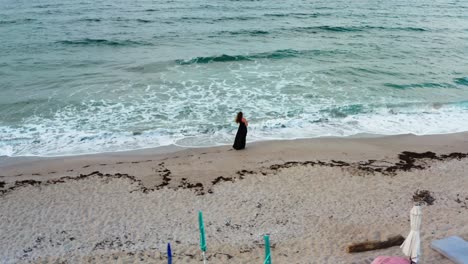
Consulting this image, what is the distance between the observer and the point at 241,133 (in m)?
14.3

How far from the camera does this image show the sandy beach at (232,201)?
917 centimetres

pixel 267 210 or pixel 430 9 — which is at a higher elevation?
pixel 430 9

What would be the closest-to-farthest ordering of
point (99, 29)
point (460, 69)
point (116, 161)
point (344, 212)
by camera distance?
point (344, 212), point (116, 161), point (460, 69), point (99, 29)

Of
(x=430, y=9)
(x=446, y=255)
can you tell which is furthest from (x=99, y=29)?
(x=430, y=9)

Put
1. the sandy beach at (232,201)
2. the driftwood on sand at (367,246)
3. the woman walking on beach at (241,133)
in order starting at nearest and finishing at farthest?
the driftwood on sand at (367,246) → the sandy beach at (232,201) → the woman walking on beach at (241,133)

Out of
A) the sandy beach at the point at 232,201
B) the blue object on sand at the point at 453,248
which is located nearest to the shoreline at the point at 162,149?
the sandy beach at the point at 232,201

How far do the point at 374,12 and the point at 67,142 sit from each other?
3518 centimetres

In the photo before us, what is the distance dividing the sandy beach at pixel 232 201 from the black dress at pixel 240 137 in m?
0.33

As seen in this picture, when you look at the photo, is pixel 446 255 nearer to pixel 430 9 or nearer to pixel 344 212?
pixel 344 212

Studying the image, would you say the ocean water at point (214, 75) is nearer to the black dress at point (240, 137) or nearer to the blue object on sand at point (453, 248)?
the black dress at point (240, 137)

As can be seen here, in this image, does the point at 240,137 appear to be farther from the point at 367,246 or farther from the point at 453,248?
the point at 453,248

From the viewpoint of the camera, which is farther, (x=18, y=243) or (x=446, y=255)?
(x=18, y=243)

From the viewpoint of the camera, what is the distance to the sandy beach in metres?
9.17

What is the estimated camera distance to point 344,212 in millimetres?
10508
